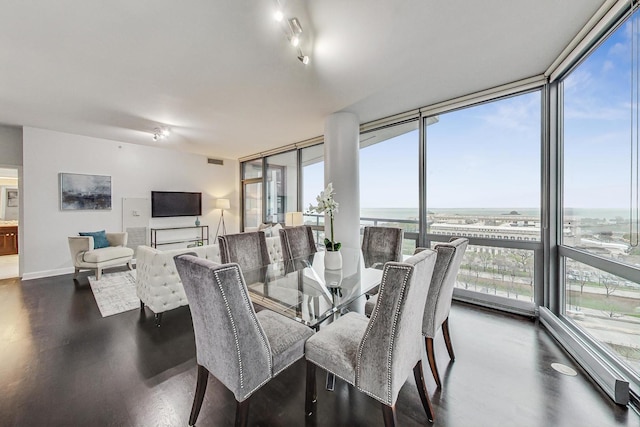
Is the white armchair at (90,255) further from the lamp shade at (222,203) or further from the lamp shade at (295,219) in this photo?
the lamp shade at (295,219)

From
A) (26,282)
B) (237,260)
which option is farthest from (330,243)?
(26,282)

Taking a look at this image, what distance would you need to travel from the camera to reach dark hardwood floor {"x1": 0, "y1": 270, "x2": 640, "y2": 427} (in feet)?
4.83

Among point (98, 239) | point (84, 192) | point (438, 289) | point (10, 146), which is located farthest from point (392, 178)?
point (10, 146)

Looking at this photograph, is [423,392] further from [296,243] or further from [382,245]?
[296,243]

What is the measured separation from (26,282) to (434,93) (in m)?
6.84

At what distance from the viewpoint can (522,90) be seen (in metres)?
2.82

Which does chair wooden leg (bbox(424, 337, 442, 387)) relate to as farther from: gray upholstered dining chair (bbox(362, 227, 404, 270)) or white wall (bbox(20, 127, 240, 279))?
white wall (bbox(20, 127, 240, 279))

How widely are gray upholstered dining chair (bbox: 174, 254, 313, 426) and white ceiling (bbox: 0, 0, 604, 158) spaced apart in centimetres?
180

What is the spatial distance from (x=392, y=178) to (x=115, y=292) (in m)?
4.47

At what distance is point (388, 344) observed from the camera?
45.3 inches

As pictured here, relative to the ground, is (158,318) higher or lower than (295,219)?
lower

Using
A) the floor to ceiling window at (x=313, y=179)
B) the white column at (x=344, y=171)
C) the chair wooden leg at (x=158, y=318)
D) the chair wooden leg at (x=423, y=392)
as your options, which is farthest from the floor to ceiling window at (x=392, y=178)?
the chair wooden leg at (x=158, y=318)

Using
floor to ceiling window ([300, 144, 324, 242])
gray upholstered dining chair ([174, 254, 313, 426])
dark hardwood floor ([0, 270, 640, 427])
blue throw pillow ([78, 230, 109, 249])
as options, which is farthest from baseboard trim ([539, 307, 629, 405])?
blue throw pillow ([78, 230, 109, 249])

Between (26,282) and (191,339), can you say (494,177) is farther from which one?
(26,282)
